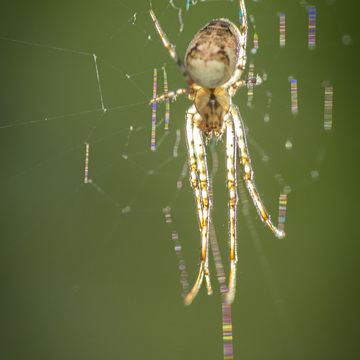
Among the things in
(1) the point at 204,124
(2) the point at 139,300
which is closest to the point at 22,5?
(1) the point at 204,124

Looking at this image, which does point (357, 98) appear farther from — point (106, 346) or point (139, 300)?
point (106, 346)

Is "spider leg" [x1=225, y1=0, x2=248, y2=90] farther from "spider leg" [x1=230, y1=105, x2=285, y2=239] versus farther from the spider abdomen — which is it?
"spider leg" [x1=230, y1=105, x2=285, y2=239]

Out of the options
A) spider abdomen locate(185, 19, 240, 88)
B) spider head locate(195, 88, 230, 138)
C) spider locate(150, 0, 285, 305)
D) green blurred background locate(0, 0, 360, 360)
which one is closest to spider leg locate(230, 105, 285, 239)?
spider locate(150, 0, 285, 305)

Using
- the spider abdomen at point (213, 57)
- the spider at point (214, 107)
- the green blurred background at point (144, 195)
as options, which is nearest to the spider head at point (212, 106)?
the spider at point (214, 107)

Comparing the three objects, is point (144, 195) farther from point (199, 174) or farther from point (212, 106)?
point (212, 106)

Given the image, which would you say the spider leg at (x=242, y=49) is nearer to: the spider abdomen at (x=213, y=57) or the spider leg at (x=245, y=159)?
the spider abdomen at (x=213, y=57)

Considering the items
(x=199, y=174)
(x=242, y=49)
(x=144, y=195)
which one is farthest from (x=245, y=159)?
(x=144, y=195)
